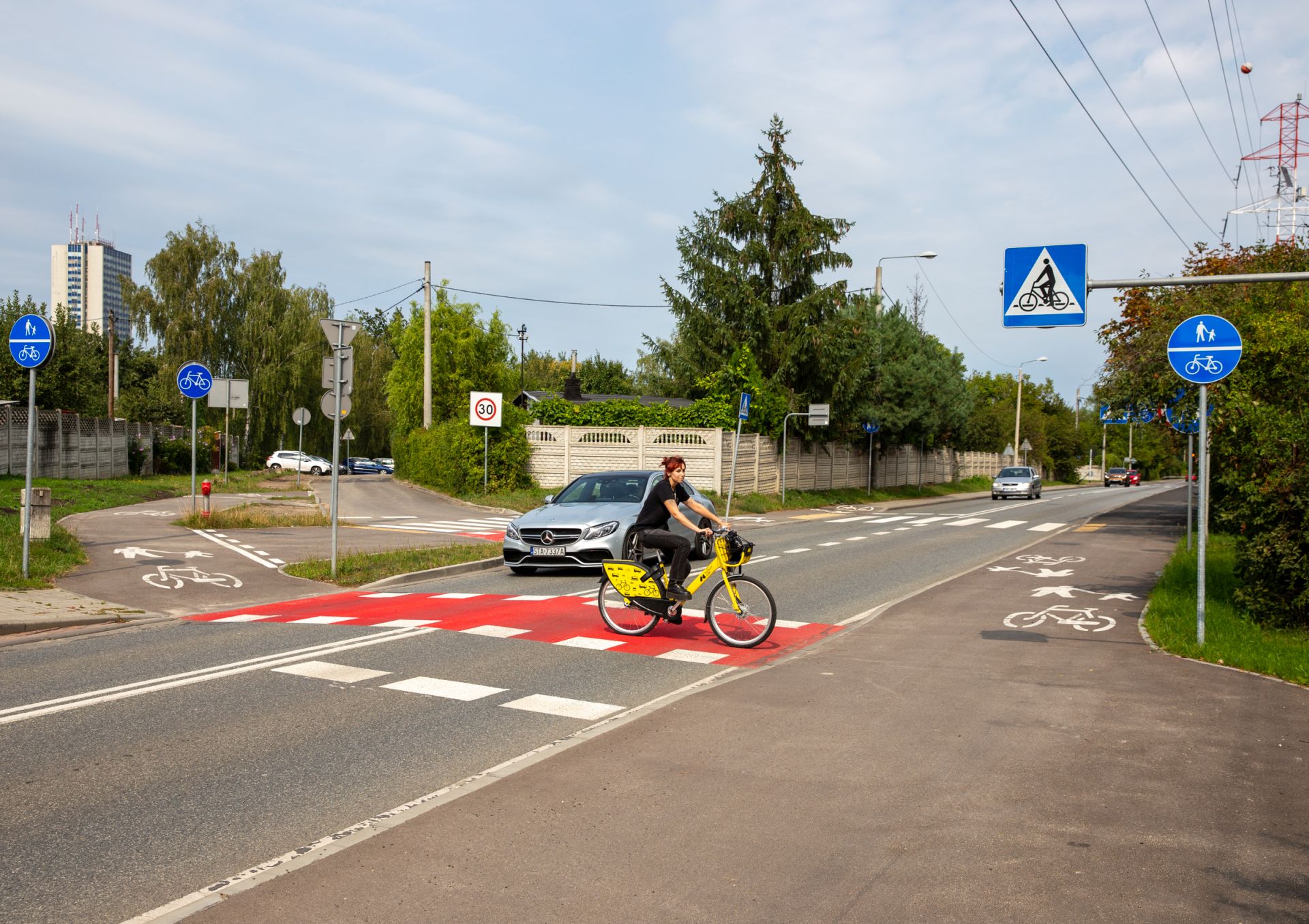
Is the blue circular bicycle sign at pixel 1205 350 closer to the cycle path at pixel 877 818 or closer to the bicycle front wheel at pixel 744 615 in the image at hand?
the cycle path at pixel 877 818

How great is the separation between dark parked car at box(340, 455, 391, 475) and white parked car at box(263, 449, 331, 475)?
7.07 meters

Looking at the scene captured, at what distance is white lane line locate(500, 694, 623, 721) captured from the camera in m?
6.81

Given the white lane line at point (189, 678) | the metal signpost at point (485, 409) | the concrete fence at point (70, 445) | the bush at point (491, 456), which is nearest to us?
the white lane line at point (189, 678)

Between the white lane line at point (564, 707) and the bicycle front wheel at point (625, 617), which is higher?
the bicycle front wheel at point (625, 617)

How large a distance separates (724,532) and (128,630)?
599 cm

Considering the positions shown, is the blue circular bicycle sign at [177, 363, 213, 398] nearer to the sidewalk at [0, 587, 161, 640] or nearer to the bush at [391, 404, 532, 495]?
the sidewalk at [0, 587, 161, 640]

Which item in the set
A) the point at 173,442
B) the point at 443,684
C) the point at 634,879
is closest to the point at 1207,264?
the point at 443,684

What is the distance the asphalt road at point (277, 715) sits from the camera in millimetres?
4320

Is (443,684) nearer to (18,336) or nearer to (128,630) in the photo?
(128,630)

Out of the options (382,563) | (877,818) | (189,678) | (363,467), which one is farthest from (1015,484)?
(877,818)

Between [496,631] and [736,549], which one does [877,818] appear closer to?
[736,549]

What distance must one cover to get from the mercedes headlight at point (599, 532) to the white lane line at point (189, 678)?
4486 mm

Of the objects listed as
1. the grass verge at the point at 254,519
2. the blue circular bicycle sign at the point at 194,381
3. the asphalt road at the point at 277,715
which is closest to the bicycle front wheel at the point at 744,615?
the asphalt road at the point at 277,715

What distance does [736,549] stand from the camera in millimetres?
Result: 9312
